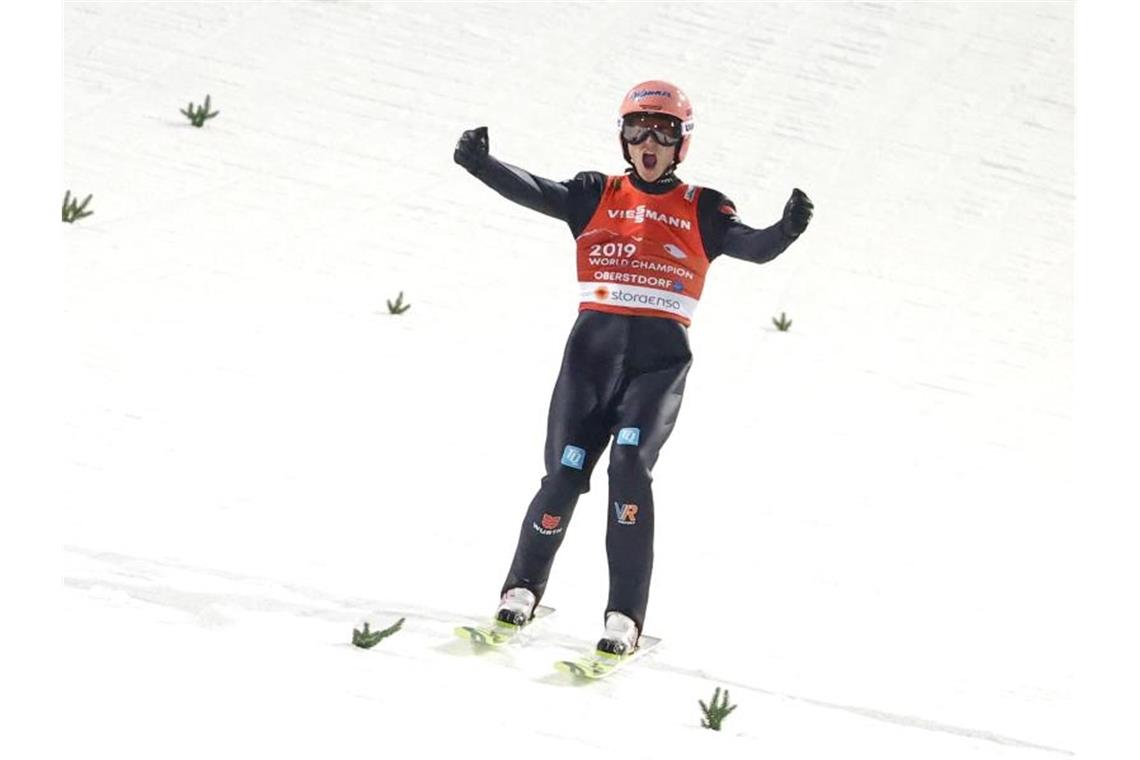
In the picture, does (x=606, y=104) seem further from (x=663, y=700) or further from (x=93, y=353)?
(x=663, y=700)

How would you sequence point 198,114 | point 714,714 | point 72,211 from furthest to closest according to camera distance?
point 198,114, point 72,211, point 714,714

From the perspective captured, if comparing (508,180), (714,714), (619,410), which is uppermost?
(508,180)

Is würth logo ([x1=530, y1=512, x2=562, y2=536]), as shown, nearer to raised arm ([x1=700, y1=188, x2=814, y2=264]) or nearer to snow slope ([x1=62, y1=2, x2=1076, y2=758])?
snow slope ([x1=62, y1=2, x2=1076, y2=758])

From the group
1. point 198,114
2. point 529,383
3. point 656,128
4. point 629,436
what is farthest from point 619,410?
point 198,114

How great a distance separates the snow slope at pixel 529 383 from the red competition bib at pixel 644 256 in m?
1.38

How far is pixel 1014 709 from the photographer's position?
21.5 ft

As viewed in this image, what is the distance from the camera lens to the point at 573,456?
6.48m

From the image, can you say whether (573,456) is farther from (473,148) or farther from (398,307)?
(398,307)

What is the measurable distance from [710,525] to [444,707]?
3079mm

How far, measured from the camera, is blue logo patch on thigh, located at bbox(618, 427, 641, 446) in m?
6.35

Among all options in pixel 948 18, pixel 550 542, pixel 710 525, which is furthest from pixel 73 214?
pixel 948 18

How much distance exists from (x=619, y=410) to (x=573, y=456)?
0.83 ft

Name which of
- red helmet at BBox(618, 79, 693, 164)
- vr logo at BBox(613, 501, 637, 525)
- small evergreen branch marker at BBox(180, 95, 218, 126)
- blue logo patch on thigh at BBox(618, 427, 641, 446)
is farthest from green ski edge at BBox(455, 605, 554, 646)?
small evergreen branch marker at BBox(180, 95, 218, 126)

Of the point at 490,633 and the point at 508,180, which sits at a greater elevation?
the point at 508,180
